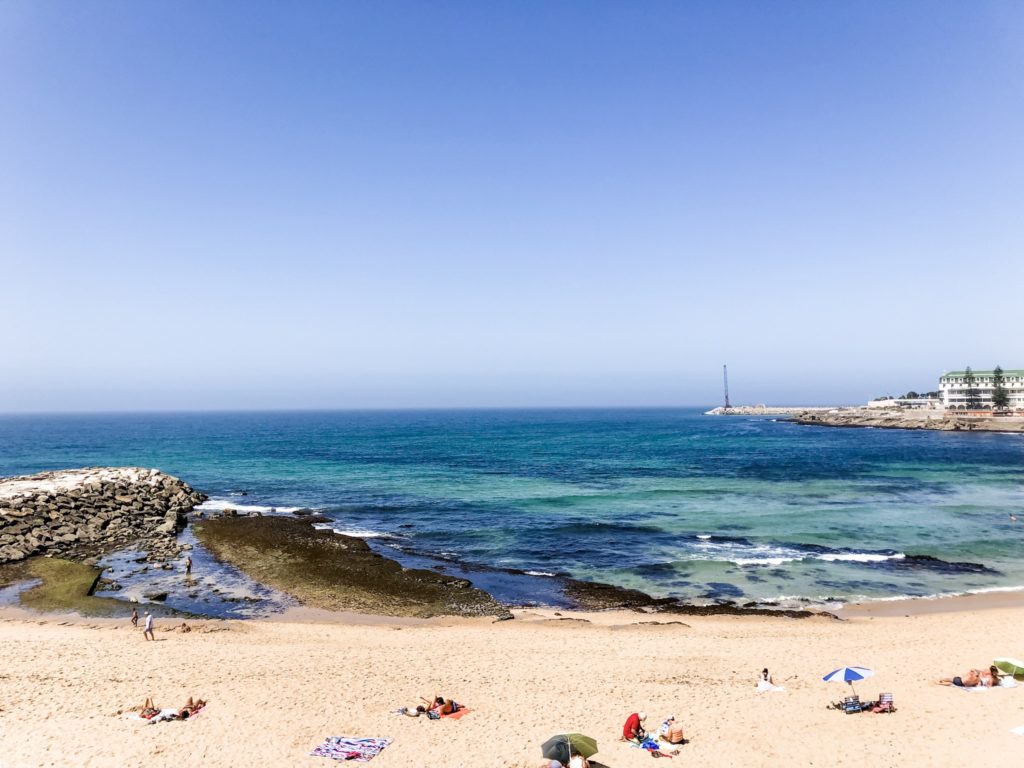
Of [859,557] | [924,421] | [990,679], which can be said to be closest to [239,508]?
[859,557]

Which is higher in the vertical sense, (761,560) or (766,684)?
(766,684)

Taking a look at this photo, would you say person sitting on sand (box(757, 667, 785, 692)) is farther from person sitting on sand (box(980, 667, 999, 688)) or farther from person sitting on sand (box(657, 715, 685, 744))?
person sitting on sand (box(980, 667, 999, 688))

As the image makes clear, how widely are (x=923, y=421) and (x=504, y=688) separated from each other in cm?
15742

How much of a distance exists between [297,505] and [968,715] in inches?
1990

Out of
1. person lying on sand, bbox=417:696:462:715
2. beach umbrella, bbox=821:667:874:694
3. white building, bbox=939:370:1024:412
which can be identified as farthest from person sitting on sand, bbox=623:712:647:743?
white building, bbox=939:370:1024:412

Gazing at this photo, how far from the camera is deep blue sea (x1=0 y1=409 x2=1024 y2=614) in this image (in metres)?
31.7

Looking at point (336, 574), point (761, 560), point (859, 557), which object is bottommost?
point (859, 557)

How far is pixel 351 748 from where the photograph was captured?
14.0 metres

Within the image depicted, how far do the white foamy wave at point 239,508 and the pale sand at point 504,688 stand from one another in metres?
24.4

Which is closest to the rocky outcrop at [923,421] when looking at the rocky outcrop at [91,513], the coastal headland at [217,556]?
the coastal headland at [217,556]

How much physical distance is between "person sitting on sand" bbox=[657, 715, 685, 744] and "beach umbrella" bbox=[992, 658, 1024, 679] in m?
11.4

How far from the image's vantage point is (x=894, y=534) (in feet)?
127

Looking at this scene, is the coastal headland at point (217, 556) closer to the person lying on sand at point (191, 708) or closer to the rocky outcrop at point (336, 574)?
the rocky outcrop at point (336, 574)

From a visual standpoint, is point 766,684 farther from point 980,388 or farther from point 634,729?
point 980,388
